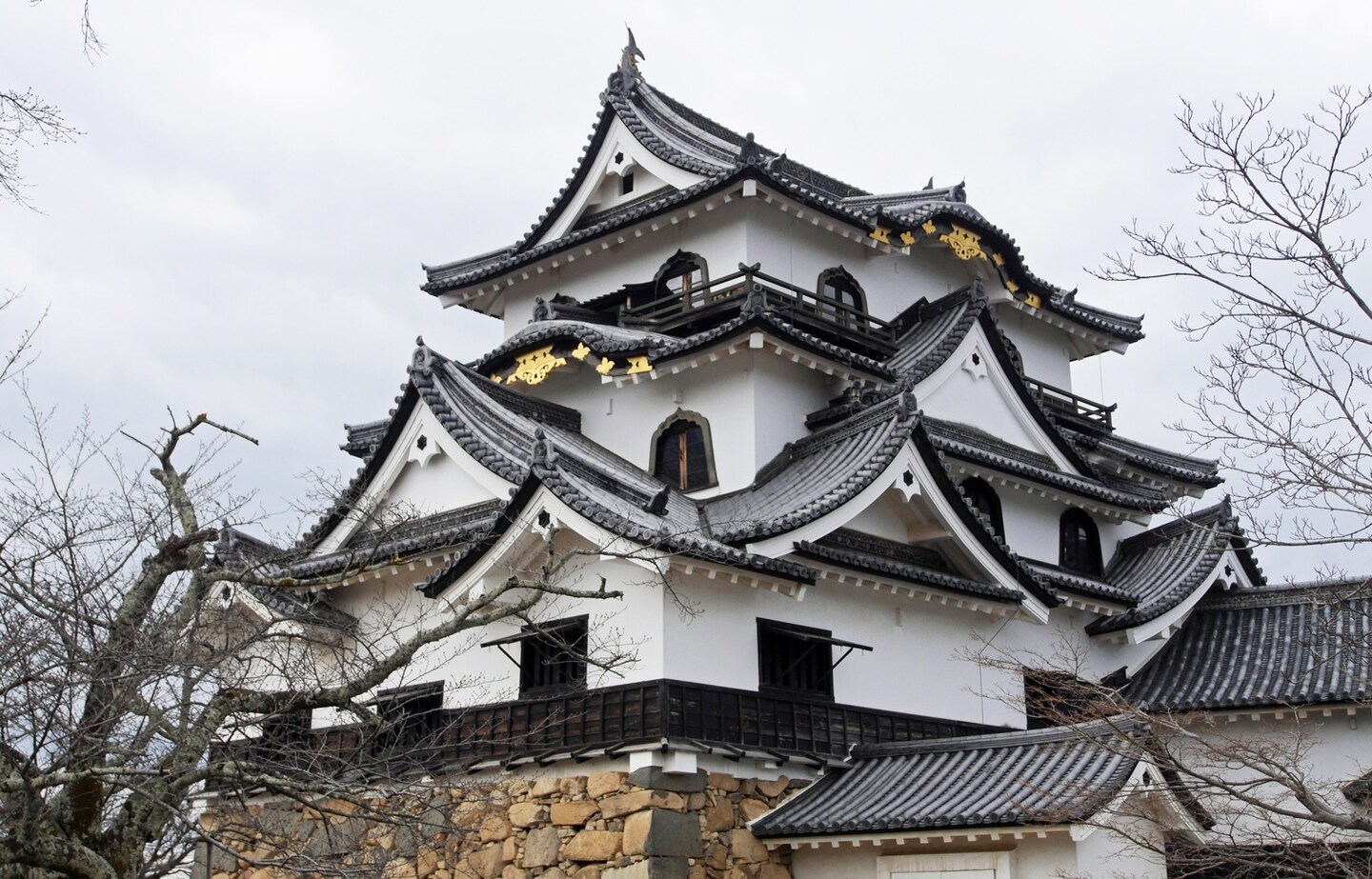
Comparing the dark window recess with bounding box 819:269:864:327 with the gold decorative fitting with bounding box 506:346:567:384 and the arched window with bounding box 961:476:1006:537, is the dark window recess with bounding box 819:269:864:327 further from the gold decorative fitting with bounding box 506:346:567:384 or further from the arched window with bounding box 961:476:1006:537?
the gold decorative fitting with bounding box 506:346:567:384

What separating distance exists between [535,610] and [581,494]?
181cm

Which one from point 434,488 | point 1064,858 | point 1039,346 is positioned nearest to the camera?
point 1064,858

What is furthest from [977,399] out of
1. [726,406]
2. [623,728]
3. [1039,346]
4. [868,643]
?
[623,728]

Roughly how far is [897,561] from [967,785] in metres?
3.71

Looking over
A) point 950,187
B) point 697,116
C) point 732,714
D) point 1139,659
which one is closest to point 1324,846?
point 732,714

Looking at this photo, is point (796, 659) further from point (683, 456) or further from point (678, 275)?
point (678, 275)

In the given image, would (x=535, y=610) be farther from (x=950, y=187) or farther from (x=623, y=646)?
(x=950, y=187)

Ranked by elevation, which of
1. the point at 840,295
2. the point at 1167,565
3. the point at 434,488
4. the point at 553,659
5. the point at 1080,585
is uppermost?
the point at 840,295

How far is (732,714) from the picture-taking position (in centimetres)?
1503

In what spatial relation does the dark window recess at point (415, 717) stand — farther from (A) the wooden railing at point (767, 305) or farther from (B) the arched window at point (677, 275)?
(B) the arched window at point (677, 275)

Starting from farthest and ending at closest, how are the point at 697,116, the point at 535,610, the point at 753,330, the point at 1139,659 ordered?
1. the point at 697,116
2. the point at 1139,659
3. the point at 753,330
4. the point at 535,610

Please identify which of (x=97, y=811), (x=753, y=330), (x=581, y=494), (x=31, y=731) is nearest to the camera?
(x=31, y=731)

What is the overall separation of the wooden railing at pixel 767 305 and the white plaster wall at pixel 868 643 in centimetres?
446

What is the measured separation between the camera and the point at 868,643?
16859 mm
